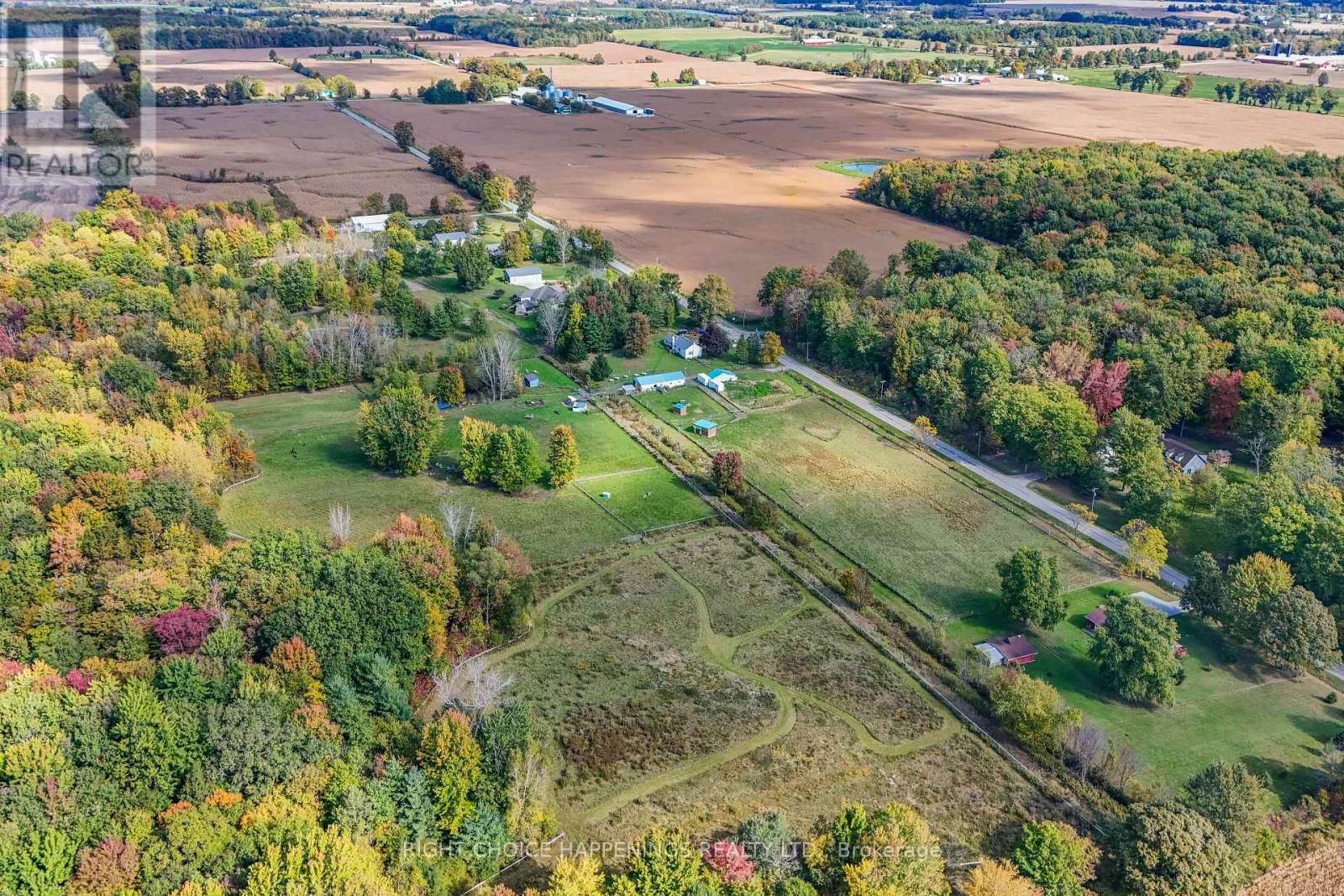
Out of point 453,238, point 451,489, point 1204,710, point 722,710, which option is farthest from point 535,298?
point 1204,710

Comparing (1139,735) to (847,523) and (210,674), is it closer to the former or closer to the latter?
(847,523)

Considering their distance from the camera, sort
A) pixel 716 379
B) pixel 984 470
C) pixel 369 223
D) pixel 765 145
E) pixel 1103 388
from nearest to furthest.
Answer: pixel 984 470 → pixel 1103 388 → pixel 716 379 → pixel 369 223 → pixel 765 145

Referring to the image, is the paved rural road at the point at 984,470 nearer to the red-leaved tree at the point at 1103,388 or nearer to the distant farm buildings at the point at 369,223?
the red-leaved tree at the point at 1103,388

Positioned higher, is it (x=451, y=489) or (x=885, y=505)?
(x=885, y=505)

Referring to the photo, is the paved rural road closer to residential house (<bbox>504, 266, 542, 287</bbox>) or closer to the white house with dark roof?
the white house with dark roof

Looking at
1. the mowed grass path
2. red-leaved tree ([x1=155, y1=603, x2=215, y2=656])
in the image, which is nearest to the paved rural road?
the mowed grass path

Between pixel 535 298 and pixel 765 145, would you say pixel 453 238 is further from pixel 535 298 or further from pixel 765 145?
pixel 765 145

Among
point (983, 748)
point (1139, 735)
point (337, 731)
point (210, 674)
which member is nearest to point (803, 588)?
point (983, 748)
